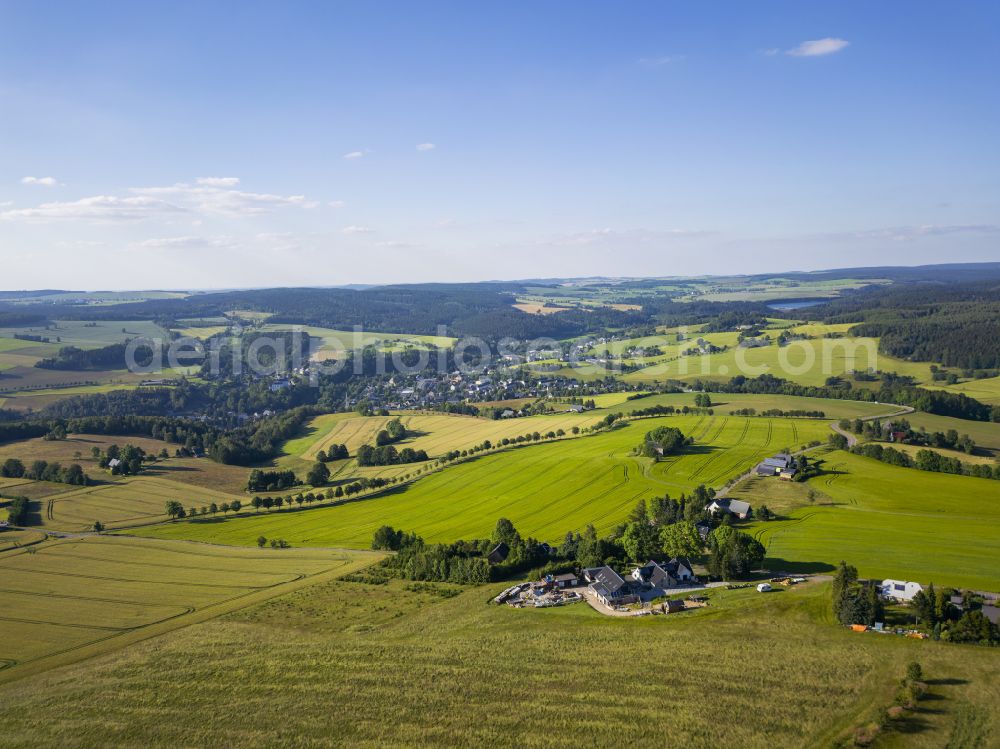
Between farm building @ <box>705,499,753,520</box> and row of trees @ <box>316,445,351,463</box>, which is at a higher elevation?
farm building @ <box>705,499,753,520</box>

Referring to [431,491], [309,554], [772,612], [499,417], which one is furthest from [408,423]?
[772,612]

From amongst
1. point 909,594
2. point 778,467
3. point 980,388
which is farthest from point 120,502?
point 980,388

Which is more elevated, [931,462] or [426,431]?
[931,462]

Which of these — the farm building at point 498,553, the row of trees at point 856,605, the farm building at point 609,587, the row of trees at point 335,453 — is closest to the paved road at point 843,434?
the farm building at point 609,587

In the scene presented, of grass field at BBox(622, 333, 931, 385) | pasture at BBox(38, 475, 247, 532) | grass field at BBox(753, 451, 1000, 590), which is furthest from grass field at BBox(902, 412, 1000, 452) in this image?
pasture at BBox(38, 475, 247, 532)

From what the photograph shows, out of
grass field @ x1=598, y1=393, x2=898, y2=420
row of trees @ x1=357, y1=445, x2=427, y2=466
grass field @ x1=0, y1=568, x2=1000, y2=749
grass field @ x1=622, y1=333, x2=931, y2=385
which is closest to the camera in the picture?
grass field @ x1=0, y1=568, x2=1000, y2=749

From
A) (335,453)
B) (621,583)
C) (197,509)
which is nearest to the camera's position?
(621,583)

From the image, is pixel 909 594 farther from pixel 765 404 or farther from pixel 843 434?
pixel 765 404

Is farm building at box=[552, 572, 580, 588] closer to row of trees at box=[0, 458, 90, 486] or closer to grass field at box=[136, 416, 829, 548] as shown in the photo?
grass field at box=[136, 416, 829, 548]
